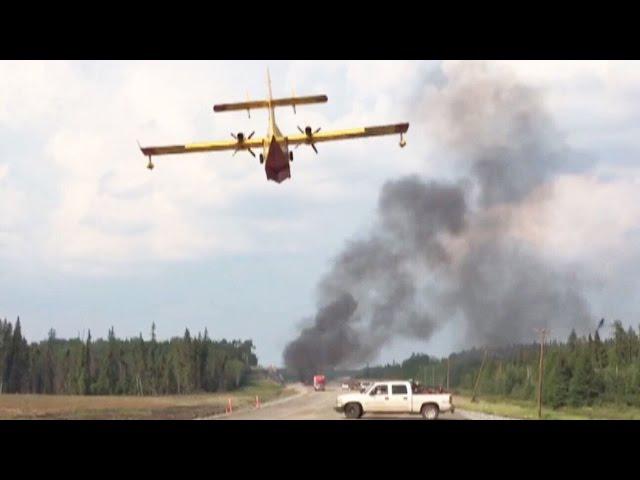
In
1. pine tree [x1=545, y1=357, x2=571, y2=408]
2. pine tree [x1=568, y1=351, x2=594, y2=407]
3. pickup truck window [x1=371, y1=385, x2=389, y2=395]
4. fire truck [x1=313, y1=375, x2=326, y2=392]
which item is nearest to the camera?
pickup truck window [x1=371, y1=385, x2=389, y2=395]

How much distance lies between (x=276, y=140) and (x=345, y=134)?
5.41m

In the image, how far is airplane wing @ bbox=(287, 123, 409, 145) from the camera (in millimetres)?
55250

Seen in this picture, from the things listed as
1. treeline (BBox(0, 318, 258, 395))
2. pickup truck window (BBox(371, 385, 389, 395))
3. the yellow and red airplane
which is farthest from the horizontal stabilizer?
treeline (BBox(0, 318, 258, 395))

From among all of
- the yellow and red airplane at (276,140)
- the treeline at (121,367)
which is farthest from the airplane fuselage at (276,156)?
the treeline at (121,367)

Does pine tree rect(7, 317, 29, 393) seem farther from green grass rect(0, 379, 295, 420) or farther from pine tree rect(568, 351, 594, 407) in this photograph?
pine tree rect(568, 351, 594, 407)

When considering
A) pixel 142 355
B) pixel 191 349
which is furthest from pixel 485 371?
pixel 142 355

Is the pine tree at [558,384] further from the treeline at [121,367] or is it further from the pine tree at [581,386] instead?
the treeline at [121,367]

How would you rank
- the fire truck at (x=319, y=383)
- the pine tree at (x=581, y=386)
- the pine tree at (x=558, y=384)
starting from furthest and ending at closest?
1. the fire truck at (x=319, y=383)
2. the pine tree at (x=581, y=386)
3. the pine tree at (x=558, y=384)

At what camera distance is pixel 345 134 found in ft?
187

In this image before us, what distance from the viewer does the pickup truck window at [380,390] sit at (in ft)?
150

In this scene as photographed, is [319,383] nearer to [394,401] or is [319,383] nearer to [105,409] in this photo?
[105,409]

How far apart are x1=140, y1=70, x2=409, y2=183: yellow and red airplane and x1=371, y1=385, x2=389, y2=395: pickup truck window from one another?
45.2 feet
